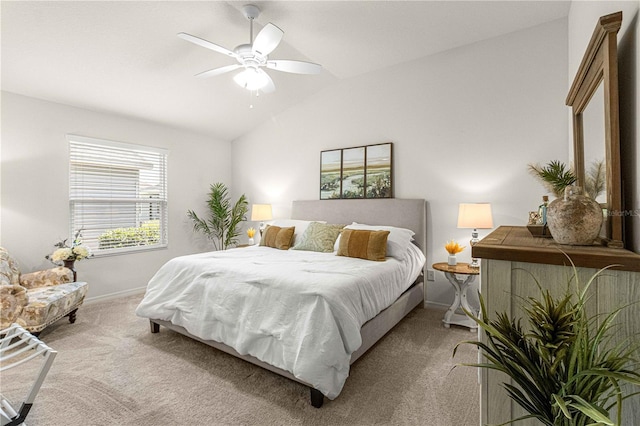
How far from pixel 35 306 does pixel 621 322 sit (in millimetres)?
3865

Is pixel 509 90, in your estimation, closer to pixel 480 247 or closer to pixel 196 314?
pixel 480 247

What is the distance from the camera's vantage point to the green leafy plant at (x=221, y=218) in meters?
5.29

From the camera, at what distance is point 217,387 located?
212 centimetres

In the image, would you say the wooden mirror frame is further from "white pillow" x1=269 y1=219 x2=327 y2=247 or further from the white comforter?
"white pillow" x1=269 y1=219 x2=327 y2=247

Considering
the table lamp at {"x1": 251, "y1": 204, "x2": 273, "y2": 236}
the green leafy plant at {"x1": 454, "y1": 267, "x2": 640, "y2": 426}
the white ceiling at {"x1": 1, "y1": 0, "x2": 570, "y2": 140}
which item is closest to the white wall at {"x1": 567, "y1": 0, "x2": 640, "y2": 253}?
the green leafy plant at {"x1": 454, "y1": 267, "x2": 640, "y2": 426}

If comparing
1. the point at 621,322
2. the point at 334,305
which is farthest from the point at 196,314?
the point at 621,322

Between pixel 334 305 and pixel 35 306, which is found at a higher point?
pixel 334 305

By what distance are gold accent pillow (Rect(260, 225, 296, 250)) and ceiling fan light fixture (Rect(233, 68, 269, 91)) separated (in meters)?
1.77

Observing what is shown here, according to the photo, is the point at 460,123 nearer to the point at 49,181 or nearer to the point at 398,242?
the point at 398,242

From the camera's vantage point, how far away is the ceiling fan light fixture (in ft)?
9.30

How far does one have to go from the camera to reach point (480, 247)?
3.91ft

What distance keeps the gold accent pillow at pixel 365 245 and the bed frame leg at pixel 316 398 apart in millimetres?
1463

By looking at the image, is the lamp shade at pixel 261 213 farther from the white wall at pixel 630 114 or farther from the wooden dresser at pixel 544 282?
the white wall at pixel 630 114

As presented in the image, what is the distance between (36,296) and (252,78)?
2.88 metres
